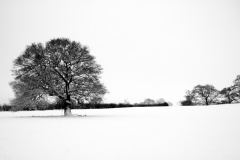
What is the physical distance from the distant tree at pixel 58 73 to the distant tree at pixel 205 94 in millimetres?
61995

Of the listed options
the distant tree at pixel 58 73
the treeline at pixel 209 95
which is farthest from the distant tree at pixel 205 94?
the distant tree at pixel 58 73

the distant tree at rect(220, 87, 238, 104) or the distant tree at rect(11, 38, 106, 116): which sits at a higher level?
the distant tree at rect(11, 38, 106, 116)

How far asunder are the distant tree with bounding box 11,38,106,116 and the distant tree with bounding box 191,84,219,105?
6199cm

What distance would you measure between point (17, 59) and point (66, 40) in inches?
346

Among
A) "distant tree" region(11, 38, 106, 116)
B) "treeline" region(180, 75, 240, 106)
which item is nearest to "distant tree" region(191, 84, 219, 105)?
"treeline" region(180, 75, 240, 106)

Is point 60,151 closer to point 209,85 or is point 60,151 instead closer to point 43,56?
point 43,56

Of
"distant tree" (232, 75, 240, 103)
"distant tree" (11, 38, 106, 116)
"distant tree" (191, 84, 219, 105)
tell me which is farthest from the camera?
"distant tree" (191, 84, 219, 105)

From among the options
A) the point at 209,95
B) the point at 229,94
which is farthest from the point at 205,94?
the point at 229,94

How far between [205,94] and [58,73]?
69.9 metres

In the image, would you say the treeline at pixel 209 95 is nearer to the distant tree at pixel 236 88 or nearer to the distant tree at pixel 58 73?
the distant tree at pixel 236 88

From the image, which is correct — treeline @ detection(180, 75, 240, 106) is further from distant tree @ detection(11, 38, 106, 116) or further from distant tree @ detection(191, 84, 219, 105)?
distant tree @ detection(11, 38, 106, 116)

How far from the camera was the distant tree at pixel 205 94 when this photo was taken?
7662cm

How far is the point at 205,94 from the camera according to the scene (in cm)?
7769

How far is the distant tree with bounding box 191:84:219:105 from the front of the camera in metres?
76.6
